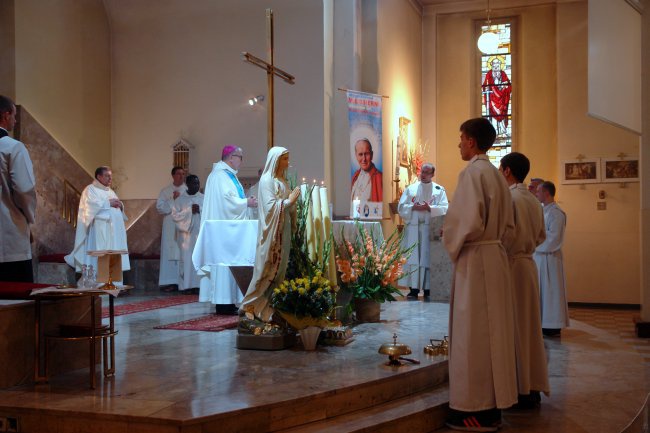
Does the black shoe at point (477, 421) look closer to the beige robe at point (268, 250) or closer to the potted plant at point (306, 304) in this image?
the potted plant at point (306, 304)

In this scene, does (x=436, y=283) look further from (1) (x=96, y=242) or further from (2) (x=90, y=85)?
(2) (x=90, y=85)

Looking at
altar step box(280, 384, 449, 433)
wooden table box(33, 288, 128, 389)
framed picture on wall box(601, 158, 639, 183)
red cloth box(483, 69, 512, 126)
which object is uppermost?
red cloth box(483, 69, 512, 126)

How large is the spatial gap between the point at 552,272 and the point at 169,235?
593cm

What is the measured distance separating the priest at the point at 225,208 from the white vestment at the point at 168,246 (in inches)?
114

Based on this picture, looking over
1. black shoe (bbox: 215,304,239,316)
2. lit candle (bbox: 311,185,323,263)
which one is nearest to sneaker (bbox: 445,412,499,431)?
lit candle (bbox: 311,185,323,263)

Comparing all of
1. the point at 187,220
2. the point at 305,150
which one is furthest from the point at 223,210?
the point at 305,150

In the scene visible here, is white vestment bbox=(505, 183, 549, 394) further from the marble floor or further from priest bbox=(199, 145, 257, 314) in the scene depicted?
priest bbox=(199, 145, 257, 314)

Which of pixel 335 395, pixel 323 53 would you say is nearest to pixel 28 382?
pixel 335 395

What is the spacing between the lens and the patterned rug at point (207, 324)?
7.18 metres

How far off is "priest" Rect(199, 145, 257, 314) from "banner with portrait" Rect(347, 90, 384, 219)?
295cm

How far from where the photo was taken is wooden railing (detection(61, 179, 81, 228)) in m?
11.0

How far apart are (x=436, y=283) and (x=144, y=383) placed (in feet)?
19.7

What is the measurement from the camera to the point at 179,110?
12.3 meters

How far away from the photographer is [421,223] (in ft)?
35.0
